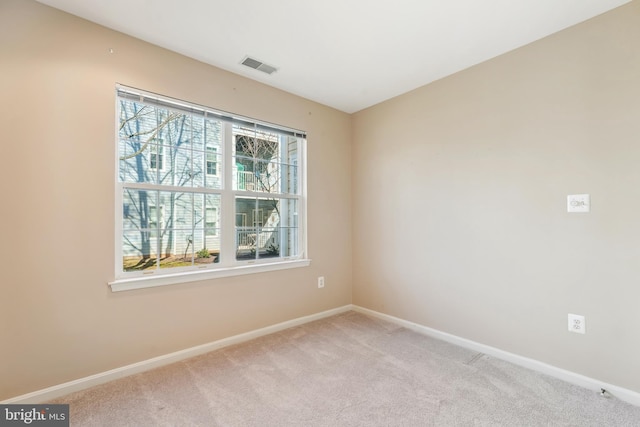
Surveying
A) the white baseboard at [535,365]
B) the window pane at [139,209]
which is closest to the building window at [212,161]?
the window pane at [139,209]

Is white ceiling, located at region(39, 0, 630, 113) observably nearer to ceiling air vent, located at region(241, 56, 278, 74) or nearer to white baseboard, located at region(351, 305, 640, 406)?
ceiling air vent, located at region(241, 56, 278, 74)

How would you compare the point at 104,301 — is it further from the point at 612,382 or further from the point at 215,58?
the point at 612,382

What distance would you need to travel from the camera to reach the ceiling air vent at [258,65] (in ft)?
8.08

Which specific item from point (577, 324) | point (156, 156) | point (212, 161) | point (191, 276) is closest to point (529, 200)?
point (577, 324)

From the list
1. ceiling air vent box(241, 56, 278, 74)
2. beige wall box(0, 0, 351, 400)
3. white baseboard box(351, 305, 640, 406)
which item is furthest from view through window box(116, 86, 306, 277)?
white baseboard box(351, 305, 640, 406)

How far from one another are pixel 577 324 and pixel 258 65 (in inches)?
127

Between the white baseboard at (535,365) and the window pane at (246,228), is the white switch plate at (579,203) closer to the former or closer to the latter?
the white baseboard at (535,365)

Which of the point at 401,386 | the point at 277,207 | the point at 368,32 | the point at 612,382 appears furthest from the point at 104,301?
the point at 612,382

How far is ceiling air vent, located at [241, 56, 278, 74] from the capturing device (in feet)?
8.08

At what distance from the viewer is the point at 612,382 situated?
1.87 meters

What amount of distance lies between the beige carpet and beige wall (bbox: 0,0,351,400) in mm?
277

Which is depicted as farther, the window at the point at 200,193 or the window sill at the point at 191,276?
the window at the point at 200,193

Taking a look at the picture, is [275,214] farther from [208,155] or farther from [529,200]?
[529,200]

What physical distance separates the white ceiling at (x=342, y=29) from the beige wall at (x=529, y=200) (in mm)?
259
